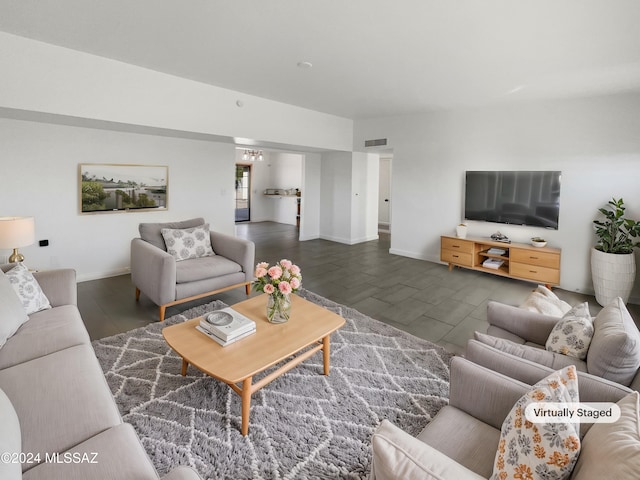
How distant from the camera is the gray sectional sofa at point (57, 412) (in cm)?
117

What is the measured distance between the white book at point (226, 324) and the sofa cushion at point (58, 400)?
2.22 feet

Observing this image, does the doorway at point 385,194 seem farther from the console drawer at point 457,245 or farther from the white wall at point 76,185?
the white wall at point 76,185

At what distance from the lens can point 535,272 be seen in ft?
15.5

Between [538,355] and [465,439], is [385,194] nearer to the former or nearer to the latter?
[538,355]

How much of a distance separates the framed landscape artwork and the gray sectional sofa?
273 centimetres

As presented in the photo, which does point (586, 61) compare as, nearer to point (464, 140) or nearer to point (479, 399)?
point (464, 140)

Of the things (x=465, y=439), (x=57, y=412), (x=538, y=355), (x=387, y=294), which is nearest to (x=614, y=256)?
(x=387, y=294)

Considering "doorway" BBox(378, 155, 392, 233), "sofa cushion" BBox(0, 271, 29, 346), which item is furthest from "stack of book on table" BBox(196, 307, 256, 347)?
"doorway" BBox(378, 155, 392, 233)

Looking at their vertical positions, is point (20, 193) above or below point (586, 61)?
below

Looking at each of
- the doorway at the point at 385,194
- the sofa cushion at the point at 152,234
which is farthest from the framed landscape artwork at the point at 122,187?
the doorway at the point at 385,194

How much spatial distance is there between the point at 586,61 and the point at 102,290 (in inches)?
240

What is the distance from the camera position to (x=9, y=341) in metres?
2.06

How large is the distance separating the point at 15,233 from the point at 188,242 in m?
1.58

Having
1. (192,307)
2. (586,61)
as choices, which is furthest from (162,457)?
(586,61)
